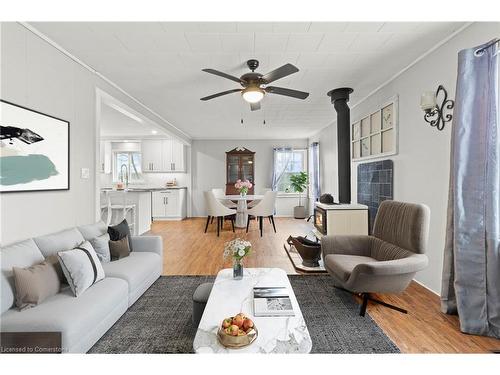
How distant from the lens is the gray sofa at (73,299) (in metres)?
1.49

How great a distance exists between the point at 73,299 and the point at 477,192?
305 cm

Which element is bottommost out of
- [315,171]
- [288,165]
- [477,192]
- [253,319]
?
[253,319]

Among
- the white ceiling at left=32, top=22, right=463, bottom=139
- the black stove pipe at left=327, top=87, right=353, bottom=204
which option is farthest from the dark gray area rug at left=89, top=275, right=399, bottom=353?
the white ceiling at left=32, top=22, right=463, bottom=139

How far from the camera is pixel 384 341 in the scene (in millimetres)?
1832

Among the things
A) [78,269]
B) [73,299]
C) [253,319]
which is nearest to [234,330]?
[253,319]

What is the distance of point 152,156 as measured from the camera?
292 inches

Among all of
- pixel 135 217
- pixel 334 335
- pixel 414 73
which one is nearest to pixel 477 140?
pixel 414 73

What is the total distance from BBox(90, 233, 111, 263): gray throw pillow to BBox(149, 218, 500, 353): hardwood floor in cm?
89

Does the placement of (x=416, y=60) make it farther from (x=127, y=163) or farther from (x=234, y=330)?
(x=127, y=163)

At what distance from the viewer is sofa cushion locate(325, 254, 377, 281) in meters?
2.26

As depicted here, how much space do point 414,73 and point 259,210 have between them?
134 inches

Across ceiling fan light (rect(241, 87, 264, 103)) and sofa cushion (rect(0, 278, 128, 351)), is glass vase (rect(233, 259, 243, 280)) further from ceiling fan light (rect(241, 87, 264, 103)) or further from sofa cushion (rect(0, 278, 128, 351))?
ceiling fan light (rect(241, 87, 264, 103))
